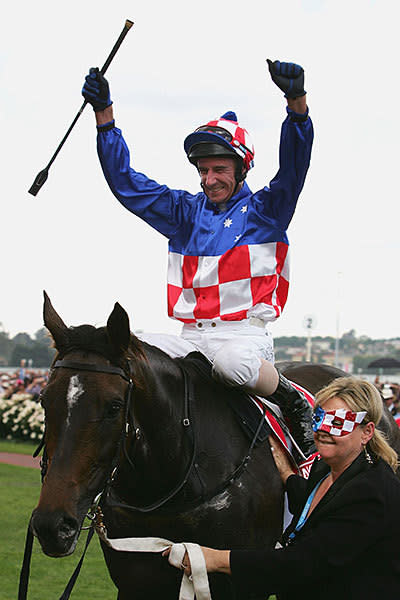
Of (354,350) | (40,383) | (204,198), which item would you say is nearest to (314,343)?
(354,350)

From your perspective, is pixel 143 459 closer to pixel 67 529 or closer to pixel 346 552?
pixel 67 529

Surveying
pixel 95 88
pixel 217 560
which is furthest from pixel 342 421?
pixel 95 88

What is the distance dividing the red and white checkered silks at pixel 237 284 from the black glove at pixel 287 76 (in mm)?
774

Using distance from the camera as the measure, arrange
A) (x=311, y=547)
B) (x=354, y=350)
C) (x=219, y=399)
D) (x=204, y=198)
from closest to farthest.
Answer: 1. (x=311, y=547)
2. (x=219, y=399)
3. (x=204, y=198)
4. (x=354, y=350)

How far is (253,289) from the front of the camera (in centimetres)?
355

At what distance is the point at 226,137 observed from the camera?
360 centimetres

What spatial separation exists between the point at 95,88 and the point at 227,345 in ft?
4.64

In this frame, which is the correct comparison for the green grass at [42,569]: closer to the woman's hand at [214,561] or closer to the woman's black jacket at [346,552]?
the woman's hand at [214,561]

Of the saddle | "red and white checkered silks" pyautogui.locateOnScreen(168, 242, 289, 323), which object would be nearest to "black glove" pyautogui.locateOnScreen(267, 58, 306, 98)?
"red and white checkered silks" pyautogui.locateOnScreen(168, 242, 289, 323)

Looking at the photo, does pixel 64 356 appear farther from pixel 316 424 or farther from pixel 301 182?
pixel 301 182

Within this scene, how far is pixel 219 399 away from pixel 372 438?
897 millimetres

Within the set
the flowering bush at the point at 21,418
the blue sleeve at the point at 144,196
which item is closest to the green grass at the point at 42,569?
the blue sleeve at the point at 144,196

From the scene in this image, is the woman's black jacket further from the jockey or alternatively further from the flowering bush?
the flowering bush

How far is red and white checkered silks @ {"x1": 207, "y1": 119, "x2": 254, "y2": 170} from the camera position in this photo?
142 inches
